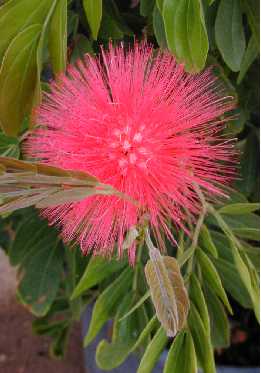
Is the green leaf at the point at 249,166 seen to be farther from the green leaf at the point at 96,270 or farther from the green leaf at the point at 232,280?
the green leaf at the point at 96,270

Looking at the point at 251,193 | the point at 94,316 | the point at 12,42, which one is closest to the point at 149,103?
the point at 12,42

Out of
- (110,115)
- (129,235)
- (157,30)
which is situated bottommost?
(129,235)

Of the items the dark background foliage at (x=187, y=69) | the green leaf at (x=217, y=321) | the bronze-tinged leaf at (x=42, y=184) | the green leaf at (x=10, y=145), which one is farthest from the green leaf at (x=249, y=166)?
the bronze-tinged leaf at (x=42, y=184)

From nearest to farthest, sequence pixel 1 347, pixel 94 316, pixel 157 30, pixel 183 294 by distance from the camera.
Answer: pixel 183 294 < pixel 157 30 < pixel 94 316 < pixel 1 347

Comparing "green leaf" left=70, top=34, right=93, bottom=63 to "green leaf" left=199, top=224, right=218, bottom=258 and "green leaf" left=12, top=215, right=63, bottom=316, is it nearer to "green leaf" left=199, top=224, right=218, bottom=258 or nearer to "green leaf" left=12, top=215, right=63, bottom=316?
"green leaf" left=199, top=224, right=218, bottom=258

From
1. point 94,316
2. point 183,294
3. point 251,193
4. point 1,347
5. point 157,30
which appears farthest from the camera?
point 1,347

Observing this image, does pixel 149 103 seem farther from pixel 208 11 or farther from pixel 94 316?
pixel 94 316
